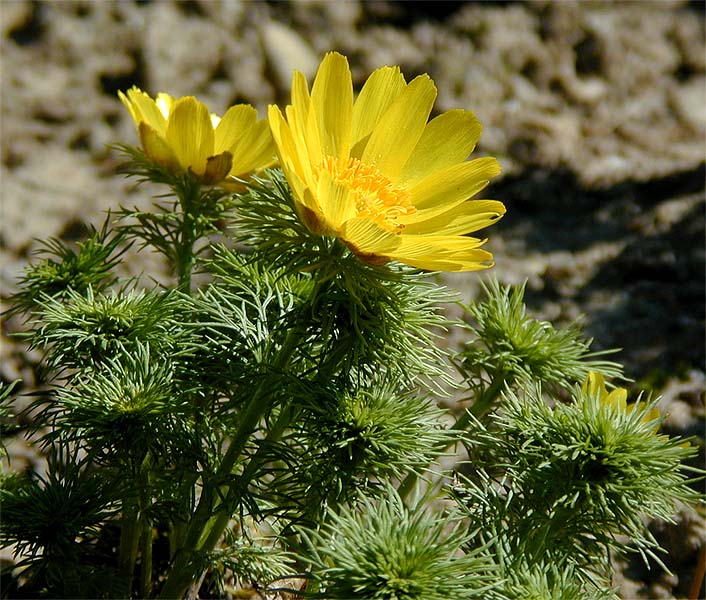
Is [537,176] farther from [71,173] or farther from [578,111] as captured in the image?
[71,173]

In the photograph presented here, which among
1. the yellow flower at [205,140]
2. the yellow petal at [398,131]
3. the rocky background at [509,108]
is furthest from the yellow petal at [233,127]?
the rocky background at [509,108]

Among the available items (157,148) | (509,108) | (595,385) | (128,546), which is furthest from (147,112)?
(509,108)

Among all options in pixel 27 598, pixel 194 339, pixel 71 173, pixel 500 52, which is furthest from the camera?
pixel 500 52

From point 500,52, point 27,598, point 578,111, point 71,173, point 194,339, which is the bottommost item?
point 27,598

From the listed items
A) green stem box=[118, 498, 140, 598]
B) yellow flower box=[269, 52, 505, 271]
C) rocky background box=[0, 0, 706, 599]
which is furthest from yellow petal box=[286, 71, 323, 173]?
rocky background box=[0, 0, 706, 599]

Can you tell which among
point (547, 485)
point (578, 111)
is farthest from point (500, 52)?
point (547, 485)

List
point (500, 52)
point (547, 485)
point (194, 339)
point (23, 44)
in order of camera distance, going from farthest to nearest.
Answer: point (500, 52) < point (23, 44) < point (194, 339) < point (547, 485)

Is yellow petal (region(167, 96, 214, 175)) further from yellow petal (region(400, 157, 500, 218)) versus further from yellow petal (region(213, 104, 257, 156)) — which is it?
yellow petal (region(400, 157, 500, 218))
